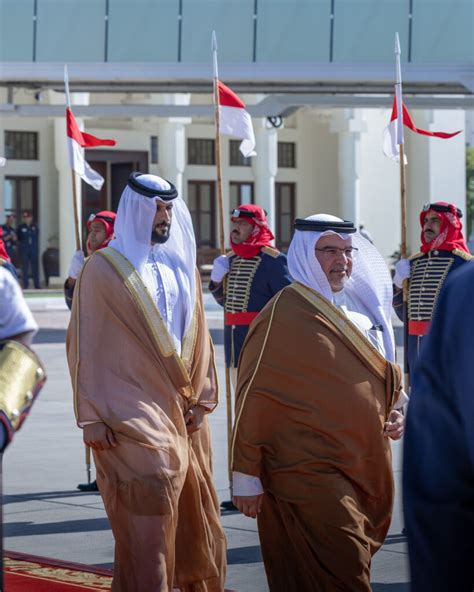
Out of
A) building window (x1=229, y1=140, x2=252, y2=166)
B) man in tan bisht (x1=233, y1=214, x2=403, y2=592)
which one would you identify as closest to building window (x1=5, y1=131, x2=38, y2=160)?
building window (x1=229, y1=140, x2=252, y2=166)

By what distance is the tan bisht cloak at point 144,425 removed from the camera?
212 inches

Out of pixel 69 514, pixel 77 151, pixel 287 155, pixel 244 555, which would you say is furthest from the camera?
pixel 287 155

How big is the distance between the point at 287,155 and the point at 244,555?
33.9 m

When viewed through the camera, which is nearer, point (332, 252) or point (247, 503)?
point (247, 503)

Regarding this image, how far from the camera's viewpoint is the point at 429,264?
31.6 feet

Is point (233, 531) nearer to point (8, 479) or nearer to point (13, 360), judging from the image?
point (8, 479)

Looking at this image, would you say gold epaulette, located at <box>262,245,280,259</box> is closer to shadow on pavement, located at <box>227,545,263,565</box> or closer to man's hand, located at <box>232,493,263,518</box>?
shadow on pavement, located at <box>227,545,263,565</box>

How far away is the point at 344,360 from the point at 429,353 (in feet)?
10.5

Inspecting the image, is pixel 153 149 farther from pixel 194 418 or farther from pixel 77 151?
pixel 194 418

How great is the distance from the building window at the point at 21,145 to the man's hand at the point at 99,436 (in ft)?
101

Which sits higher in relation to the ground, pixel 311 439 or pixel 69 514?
pixel 311 439

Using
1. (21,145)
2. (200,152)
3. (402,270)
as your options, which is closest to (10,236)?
(21,145)

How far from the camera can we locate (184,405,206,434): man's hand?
228 inches

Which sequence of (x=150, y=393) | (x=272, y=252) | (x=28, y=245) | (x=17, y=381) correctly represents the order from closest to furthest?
(x=17, y=381) → (x=150, y=393) → (x=272, y=252) → (x=28, y=245)
